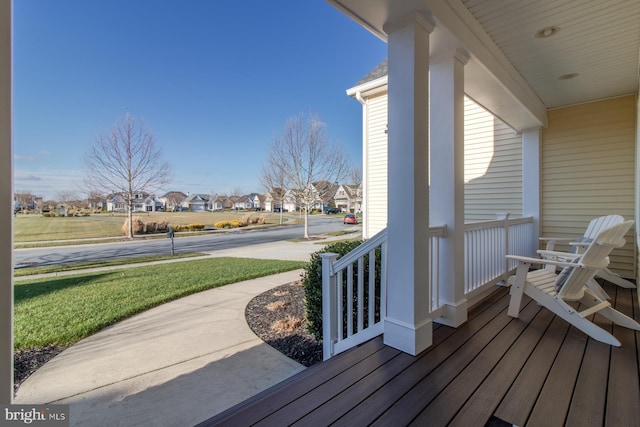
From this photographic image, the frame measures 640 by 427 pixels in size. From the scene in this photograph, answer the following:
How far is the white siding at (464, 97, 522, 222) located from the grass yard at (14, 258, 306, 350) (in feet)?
16.2

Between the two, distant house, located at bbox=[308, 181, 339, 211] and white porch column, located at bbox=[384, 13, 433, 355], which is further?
distant house, located at bbox=[308, 181, 339, 211]

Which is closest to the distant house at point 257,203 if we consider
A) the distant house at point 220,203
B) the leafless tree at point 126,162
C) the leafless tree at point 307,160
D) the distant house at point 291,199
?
the distant house at point 220,203

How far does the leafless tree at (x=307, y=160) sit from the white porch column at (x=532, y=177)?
33.2ft

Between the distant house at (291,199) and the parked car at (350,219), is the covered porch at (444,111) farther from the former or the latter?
the parked car at (350,219)

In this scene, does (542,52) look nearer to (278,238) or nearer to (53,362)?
(53,362)

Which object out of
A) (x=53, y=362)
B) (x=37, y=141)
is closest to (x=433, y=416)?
(x=53, y=362)

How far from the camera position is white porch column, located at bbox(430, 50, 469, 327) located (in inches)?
103

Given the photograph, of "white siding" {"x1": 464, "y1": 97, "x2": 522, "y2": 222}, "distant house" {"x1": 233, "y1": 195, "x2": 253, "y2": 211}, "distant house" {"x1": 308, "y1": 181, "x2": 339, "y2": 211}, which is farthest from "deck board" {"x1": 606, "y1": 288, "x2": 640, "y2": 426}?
"distant house" {"x1": 233, "y1": 195, "x2": 253, "y2": 211}

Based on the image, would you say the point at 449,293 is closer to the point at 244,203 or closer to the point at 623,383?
the point at 623,383

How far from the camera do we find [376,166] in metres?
7.03

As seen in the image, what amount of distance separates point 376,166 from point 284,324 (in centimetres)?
444

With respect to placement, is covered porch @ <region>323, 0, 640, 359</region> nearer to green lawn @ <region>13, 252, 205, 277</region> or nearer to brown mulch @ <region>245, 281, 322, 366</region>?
brown mulch @ <region>245, 281, 322, 366</region>

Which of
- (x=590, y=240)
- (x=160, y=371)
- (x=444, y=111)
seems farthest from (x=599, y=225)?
(x=160, y=371)

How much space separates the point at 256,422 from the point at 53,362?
316 centimetres
